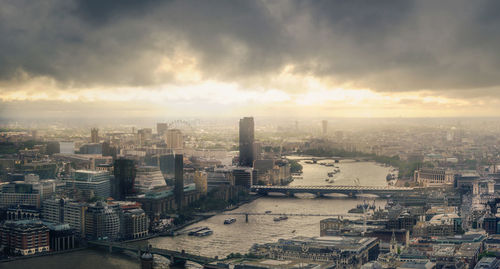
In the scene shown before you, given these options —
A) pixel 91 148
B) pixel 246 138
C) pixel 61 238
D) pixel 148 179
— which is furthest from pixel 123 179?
pixel 246 138

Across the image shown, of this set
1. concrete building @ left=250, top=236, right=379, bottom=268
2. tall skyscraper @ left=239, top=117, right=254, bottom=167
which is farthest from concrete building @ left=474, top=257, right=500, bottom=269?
tall skyscraper @ left=239, top=117, right=254, bottom=167

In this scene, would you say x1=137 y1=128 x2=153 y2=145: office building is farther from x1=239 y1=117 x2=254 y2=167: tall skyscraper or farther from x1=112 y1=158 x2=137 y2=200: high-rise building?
x1=112 y1=158 x2=137 y2=200: high-rise building

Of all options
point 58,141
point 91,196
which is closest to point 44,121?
point 58,141

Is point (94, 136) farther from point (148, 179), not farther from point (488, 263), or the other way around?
point (488, 263)

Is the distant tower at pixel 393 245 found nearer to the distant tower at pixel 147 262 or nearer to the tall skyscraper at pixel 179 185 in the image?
the distant tower at pixel 147 262

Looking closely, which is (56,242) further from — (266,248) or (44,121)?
(44,121)
